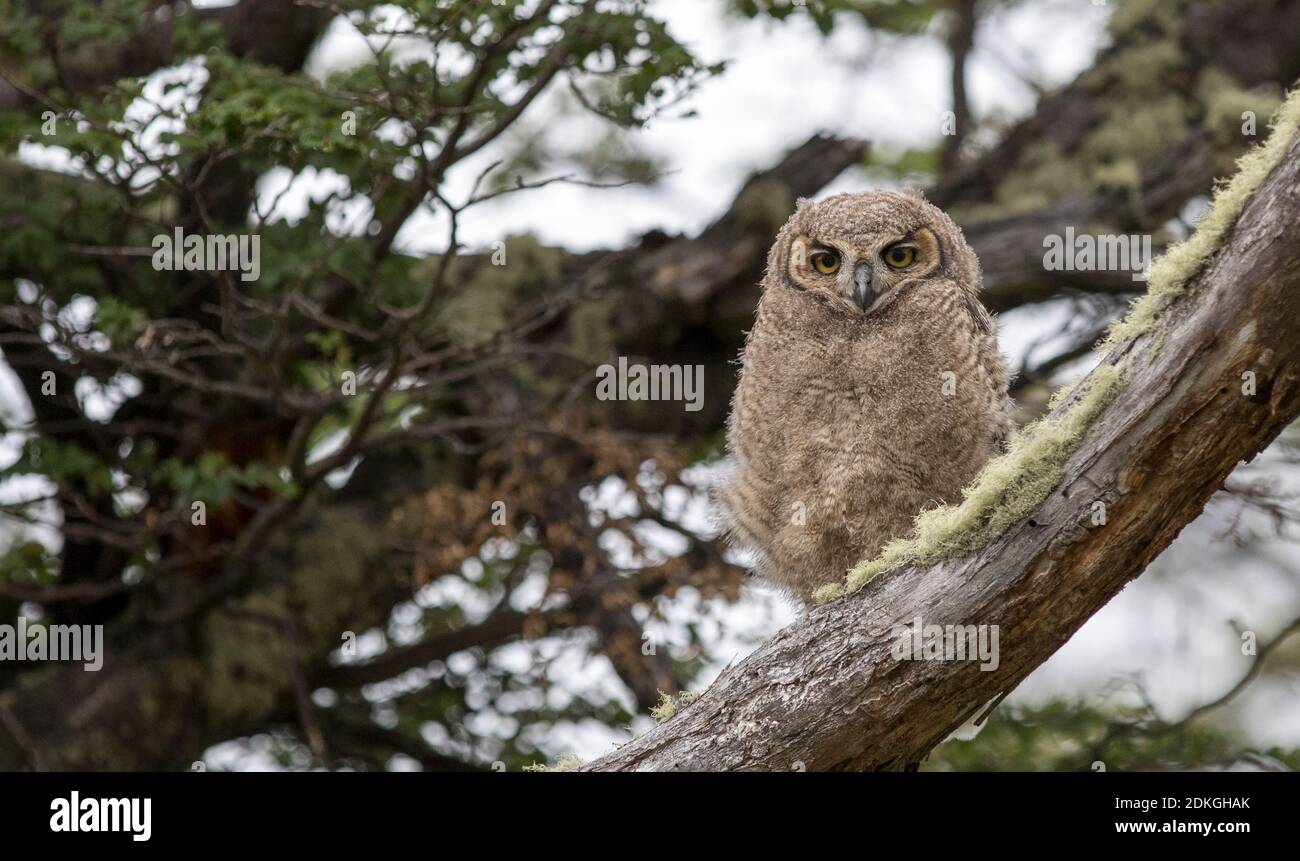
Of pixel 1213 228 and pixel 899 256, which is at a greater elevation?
pixel 899 256

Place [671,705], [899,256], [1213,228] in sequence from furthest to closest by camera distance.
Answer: [899,256]
[671,705]
[1213,228]

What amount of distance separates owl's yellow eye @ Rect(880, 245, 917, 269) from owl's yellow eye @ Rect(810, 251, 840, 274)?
15 cm

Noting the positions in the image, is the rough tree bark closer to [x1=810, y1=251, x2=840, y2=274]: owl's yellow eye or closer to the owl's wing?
the owl's wing

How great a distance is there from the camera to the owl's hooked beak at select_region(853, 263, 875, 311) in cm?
430

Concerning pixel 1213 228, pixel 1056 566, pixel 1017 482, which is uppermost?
pixel 1213 228

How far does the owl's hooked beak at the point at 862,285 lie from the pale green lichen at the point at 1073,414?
0.78 meters

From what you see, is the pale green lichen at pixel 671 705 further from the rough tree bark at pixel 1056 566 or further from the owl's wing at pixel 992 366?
the owl's wing at pixel 992 366

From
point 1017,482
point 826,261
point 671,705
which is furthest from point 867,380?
point 671,705

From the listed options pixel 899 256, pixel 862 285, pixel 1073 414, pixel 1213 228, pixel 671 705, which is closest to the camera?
pixel 1213 228

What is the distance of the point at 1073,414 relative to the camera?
3.54 meters

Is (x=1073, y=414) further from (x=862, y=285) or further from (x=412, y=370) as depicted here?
(x=412, y=370)

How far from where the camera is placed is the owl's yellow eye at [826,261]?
4414mm

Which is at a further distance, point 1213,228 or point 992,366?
point 992,366

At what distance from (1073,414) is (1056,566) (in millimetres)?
398
